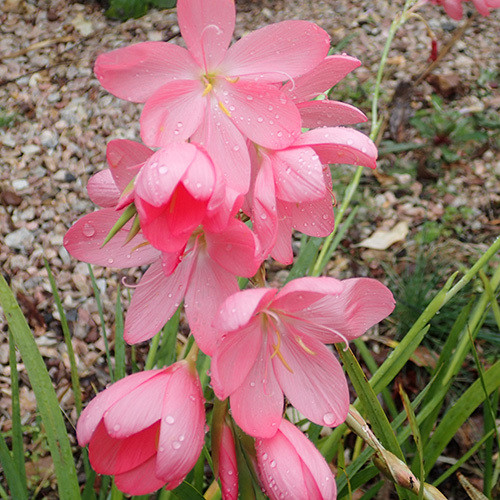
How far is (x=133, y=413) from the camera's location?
0.55m

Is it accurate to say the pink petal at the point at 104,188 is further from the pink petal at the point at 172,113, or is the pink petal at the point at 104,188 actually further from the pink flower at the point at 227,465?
the pink flower at the point at 227,465

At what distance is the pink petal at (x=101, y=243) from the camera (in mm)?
608

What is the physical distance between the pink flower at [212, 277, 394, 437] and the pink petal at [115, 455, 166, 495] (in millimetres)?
123

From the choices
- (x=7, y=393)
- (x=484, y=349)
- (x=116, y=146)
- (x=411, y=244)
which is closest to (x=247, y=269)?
(x=116, y=146)

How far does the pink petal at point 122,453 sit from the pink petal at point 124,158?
27 cm

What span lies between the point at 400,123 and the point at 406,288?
804mm

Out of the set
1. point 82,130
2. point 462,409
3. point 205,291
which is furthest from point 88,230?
point 82,130

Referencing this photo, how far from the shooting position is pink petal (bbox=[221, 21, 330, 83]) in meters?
0.55

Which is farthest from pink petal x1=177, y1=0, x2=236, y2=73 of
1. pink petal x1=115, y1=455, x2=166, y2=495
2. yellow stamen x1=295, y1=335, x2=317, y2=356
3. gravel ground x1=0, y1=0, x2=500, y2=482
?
gravel ground x1=0, y1=0, x2=500, y2=482

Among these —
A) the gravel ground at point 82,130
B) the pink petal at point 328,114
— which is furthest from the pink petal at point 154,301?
the gravel ground at point 82,130

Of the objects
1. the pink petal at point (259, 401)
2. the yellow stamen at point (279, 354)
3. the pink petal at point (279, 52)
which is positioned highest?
the pink petal at point (279, 52)

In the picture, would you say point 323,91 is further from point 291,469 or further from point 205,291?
point 291,469

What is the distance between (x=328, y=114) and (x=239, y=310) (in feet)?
0.87

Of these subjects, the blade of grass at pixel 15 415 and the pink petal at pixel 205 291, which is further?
the blade of grass at pixel 15 415
